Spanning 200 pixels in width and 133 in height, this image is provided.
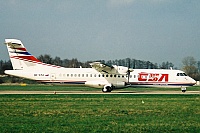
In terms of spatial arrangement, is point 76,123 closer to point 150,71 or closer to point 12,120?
point 12,120

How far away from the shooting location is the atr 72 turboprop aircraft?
133 feet

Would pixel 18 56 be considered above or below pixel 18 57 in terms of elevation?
above

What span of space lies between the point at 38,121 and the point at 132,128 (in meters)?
4.09

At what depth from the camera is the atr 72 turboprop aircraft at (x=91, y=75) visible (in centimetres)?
4059

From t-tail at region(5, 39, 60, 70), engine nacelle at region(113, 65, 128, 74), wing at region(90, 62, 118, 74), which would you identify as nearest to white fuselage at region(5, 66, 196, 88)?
engine nacelle at region(113, 65, 128, 74)

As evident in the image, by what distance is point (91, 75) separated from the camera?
4134cm

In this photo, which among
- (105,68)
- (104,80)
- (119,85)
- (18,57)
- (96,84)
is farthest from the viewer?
(104,80)

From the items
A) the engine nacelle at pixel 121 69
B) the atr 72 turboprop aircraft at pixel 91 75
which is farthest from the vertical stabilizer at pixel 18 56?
the engine nacelle at pixel 121 69

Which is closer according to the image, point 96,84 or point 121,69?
point 96,84

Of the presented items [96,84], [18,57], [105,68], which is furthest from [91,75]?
[18,57]

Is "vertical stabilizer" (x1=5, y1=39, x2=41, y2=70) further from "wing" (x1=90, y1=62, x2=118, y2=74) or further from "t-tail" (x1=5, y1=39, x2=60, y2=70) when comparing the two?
"wing" (x1=90, y1=62, x2=118, y2=74)

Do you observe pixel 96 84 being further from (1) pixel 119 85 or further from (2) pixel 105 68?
(1) pixel 119 85

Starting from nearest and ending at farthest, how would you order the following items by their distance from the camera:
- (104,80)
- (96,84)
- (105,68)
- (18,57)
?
(18,57), (96,84), (105,68), (104,80)

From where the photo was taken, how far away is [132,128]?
40.4 ft
